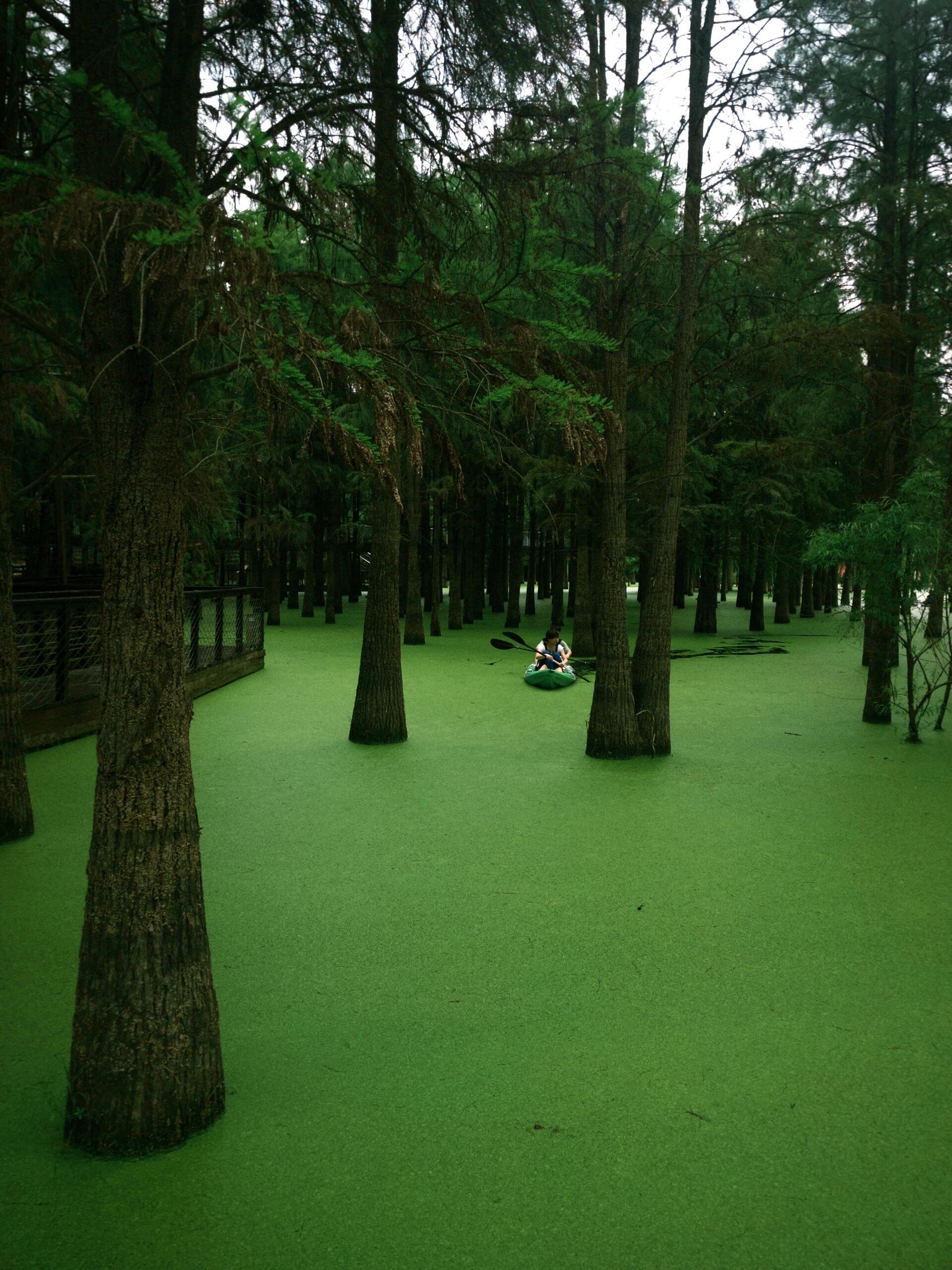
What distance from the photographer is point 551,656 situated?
1299 centimetres

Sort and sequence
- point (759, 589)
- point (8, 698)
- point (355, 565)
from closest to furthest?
point (8, 698) → point (759, 589) → point (355, 565)

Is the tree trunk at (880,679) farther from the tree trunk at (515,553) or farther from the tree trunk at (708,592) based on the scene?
the tree trunk at (515,553)

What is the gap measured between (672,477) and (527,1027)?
19.6 feet

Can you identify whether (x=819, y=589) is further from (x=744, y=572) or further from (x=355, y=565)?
(x=355, y=565)

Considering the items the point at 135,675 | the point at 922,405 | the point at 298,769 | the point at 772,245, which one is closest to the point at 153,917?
the point at 135,675

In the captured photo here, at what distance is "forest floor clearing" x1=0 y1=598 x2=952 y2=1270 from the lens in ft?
8.01

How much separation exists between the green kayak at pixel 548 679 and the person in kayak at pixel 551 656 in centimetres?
9

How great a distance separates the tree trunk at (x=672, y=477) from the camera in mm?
8188

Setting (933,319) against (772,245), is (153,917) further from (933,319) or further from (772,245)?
(933,319)

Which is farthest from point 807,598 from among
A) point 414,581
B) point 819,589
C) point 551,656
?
point 551,656

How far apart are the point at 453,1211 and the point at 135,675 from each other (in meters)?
1.70

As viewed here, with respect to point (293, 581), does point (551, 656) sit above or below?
below

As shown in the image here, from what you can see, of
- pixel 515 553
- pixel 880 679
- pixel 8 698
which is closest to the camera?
pixel 8 698

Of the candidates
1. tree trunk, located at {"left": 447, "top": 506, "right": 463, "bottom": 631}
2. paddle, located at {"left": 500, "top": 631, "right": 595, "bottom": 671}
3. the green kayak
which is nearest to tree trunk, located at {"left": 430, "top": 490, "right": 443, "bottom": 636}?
tree trunk, located at {"left": 447, "top": 506, "right": 463, "bottom": 631}
